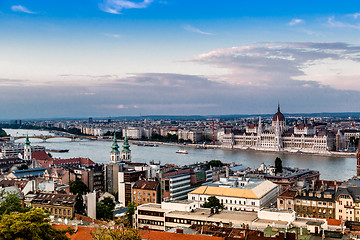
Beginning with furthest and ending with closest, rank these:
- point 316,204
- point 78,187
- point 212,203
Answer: point 78,187 < point 316,204 < point 212,203

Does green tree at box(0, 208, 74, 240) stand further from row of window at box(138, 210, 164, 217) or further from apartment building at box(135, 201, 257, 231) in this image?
row of window at box(138, 210, 164, 217)

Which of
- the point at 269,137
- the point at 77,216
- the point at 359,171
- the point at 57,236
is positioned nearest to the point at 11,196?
the point at 77,216

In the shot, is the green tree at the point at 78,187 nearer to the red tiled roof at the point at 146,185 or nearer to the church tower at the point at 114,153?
the red tiled roof at the point at 146,185

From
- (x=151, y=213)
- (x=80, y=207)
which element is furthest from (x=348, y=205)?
(x=80, y=207)

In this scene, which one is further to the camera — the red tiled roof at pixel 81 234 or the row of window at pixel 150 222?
the row of window at pixel 150 222

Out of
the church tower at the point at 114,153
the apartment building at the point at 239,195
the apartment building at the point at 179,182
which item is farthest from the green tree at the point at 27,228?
the church tower at the point at 114,153

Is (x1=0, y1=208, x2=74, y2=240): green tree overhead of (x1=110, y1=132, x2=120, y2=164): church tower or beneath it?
overhead

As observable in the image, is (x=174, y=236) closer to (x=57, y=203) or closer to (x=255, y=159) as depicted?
(x=57, y=203)

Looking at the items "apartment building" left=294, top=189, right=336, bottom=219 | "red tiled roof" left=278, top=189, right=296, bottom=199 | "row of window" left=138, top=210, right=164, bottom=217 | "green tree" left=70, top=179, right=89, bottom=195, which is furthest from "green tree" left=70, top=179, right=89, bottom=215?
"apartment building" left=294, top=189, right=336, bottom=219

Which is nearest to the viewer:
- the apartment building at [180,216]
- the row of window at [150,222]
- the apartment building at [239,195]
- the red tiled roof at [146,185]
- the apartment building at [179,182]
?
the apartment building at [180,216]
